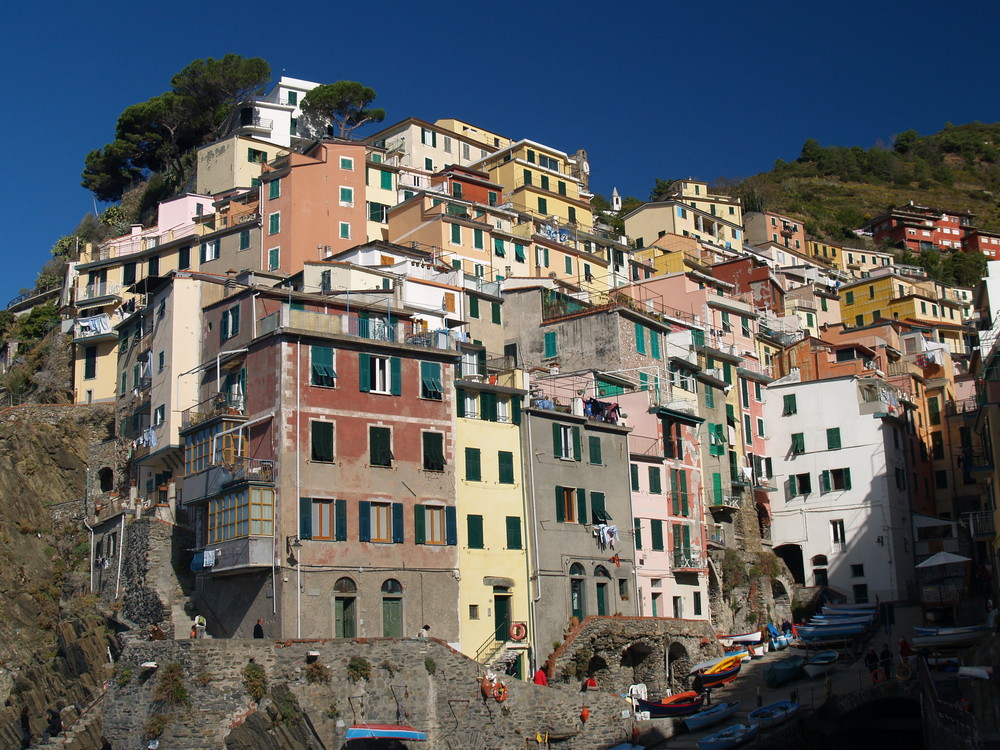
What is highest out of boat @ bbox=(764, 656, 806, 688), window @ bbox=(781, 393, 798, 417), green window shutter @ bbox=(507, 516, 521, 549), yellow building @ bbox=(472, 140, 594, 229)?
yellow building @ bbox=(472, 140, 594, 229)

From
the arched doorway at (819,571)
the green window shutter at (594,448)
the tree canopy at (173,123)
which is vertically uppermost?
the tree canopy at (173,123)

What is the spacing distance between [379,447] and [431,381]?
4.01m

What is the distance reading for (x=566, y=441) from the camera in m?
52.8

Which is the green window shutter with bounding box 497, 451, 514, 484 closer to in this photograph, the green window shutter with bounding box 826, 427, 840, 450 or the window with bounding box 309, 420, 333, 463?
the window with bounding box 309, 420, 333, 463

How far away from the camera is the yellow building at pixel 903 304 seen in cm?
10300

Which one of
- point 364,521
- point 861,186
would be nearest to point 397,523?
→ point 364,521

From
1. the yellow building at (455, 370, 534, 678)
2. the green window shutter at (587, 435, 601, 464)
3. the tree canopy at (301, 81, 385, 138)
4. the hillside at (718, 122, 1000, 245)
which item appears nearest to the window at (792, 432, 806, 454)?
the green window shutter at (587, 435, 601, 464)

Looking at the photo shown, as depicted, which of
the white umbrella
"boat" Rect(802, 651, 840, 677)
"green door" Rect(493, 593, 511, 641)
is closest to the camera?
"green door" Rect(493, 593, 511, 641)

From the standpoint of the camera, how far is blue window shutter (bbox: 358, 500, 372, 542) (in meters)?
44.7

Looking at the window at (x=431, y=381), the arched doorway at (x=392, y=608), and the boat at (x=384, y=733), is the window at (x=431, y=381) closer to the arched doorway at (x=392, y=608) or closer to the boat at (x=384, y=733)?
the arched doorway at (x=392, y=608)

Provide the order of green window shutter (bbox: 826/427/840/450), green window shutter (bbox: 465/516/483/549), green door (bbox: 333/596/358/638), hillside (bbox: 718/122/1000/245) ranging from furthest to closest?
hillside (bbox: 718/122/1000/245)
green window shutter (bbox: 826/427/840/450)
green window shutter (bbox: 465/516/483/549)
green door (bbox: 333/596/358/638)

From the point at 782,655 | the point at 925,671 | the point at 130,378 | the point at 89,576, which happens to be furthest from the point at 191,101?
the point at 925,671

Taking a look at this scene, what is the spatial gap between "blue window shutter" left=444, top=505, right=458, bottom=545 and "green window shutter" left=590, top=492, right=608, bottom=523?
311 inches

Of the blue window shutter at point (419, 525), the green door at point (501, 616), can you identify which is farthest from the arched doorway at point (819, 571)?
the blue window shutter at point (419, 525)
